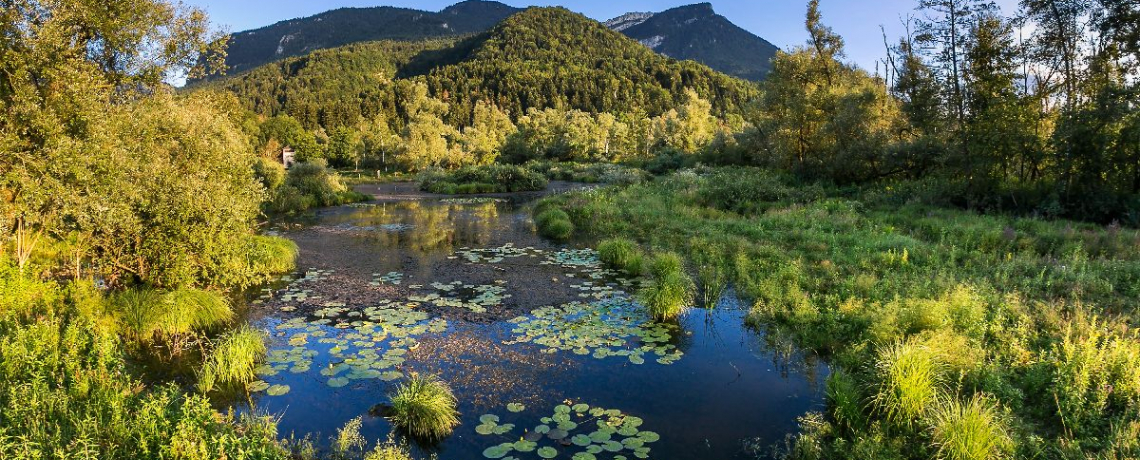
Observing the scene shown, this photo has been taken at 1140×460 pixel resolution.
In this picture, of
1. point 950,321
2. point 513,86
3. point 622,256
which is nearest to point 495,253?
point 622,256

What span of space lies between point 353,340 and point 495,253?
30.0 ft

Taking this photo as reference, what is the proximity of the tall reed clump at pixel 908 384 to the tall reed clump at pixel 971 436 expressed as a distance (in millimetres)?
548

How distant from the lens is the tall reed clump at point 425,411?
736 cm

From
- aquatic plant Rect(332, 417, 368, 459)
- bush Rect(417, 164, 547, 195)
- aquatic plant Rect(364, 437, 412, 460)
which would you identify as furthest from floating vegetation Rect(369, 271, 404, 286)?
bush Rect(417, 164, 547, 195)

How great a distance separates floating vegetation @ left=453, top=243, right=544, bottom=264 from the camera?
18.5 m

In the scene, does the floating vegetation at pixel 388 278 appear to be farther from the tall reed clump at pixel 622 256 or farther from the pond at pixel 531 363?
the tall reed clump at pixel 622 256

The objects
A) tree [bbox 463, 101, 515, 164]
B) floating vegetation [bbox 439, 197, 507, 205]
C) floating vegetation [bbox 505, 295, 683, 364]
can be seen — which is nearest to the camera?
floating vegetation [bbox 505, 295, 683, 364]

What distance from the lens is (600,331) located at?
11.3 metres

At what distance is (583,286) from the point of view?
586 inches

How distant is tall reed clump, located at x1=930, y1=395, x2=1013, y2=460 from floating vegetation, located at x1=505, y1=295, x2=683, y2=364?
4.32 metres

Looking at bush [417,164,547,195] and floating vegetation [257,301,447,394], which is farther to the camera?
bush [417,164,547,195]

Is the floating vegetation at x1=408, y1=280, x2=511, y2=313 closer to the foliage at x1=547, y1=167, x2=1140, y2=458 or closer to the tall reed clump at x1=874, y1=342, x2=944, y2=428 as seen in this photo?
the foliage at x1=547, y1=167, x2=1140, y2=458

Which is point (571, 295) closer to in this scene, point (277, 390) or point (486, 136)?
point (277, 390)

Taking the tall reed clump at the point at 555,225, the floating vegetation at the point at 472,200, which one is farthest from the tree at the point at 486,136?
the tall reed clump at the point at 555,225
